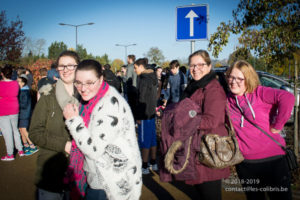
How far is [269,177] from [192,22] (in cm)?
294

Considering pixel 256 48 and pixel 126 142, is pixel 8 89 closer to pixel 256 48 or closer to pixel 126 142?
pixel 126 142

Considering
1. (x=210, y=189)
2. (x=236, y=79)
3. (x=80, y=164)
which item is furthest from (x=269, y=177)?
(x=80, y=164)

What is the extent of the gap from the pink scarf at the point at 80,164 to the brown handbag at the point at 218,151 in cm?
108

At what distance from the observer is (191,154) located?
2.21m

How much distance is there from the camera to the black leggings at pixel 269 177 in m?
2.38

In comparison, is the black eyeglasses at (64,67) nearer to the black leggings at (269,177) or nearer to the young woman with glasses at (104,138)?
the young woman with glasses at (104,138)

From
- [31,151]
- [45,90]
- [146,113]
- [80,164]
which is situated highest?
[45,90]

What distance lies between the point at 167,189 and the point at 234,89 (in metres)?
2.41

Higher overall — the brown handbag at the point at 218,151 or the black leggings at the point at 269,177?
the brown handbag at the point at 218,151

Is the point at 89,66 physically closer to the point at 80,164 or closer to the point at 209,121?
the point at 80,164

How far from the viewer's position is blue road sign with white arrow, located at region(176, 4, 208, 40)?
4.23 metres

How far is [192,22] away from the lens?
168 inches

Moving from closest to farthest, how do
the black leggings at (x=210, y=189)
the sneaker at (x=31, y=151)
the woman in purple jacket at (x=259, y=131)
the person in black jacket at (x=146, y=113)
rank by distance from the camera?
the black leggings at (x=210, y=189), the woman in purple jacket at (x=259, y=131), the person in black jacket at (x=146, y=113), the sneaker at (x=31, y=151)

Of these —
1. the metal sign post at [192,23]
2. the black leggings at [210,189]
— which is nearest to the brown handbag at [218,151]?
the black leggings at [210,189]
